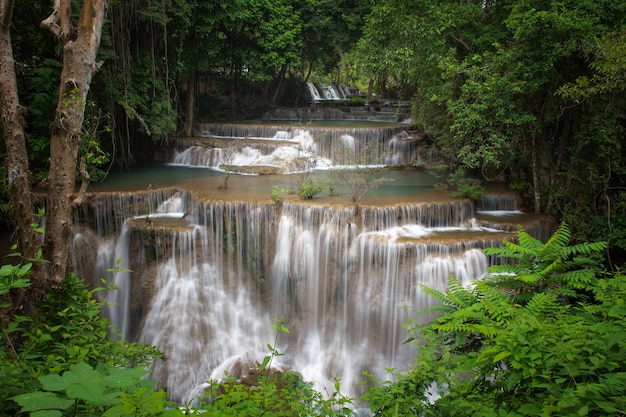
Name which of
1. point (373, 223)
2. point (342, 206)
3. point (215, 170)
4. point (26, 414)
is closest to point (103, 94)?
point (215, 170)

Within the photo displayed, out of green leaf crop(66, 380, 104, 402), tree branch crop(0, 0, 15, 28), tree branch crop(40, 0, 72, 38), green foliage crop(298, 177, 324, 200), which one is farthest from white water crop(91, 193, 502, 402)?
green leaf crop(66, 380, 104, 402)

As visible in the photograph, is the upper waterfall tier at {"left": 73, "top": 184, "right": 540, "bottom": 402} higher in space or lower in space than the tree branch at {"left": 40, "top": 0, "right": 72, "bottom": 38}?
lower

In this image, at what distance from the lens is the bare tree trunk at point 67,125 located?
5.88 meters

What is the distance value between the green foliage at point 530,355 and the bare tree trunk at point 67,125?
4.62 metres

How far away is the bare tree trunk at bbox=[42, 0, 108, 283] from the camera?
5875mm

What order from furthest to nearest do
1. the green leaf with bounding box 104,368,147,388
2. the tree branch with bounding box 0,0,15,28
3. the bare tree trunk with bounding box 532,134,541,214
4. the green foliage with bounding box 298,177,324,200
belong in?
the bare tree trunk with bounding box 532,134,541,214 < the green foliage with bounding box 298,177,324,200 < the tree branch with bounding box 0,0,15,28 < the green leaf with bounding box 104,368,147,388

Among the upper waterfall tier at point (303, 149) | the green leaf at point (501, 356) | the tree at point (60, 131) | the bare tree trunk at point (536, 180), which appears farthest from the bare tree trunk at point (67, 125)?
the bare tree trunk at point (536, 180)

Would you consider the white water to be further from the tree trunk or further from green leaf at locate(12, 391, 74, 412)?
the tree trunk

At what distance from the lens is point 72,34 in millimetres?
6391

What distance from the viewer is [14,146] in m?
5.62

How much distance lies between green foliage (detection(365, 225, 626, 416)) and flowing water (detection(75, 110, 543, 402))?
16.6 feet

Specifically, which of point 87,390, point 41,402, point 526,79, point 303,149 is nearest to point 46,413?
point 41,402

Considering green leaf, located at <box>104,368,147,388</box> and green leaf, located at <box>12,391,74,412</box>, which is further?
green leaf, located at <box>104,368,147,388</box>

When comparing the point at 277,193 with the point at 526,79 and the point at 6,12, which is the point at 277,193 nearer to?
the point at 526,79
